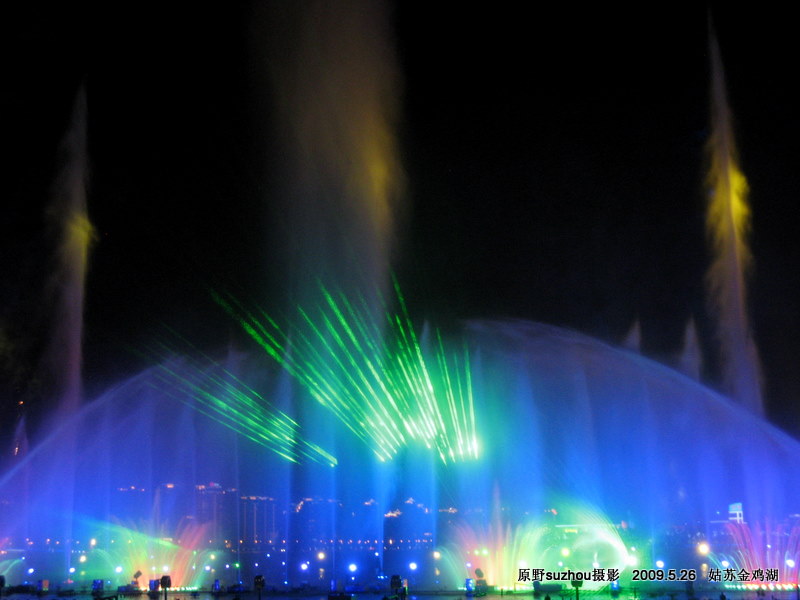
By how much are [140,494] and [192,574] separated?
7.83m

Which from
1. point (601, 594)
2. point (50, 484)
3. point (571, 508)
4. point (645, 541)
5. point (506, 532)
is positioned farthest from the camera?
point (571, 508)

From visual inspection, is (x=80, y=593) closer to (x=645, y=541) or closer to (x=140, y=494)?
(x=140, y=494)

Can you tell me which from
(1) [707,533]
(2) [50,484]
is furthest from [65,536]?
(1) [707,533]

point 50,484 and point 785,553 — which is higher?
point 50,484

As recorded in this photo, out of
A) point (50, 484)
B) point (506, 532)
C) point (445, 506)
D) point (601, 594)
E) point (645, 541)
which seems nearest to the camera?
point (601, 594)

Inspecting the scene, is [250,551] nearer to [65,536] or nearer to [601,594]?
[65,536]

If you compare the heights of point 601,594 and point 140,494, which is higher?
point 140,494

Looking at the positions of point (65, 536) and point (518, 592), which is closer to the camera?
point (518, 592)

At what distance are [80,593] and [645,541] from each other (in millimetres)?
23890

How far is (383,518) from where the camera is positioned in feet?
149

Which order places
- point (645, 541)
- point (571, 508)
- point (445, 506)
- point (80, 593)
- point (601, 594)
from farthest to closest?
point (445, 506), point (571, 508), point (645, 541), point (80, 593), point (601, 594)

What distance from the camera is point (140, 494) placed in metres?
42.2

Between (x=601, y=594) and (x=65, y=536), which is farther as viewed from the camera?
(x=65, y=536)

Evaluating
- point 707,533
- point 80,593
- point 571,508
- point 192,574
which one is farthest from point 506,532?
point 80,593
